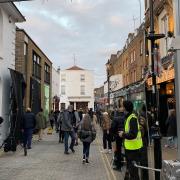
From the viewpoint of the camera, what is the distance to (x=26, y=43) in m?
24.3

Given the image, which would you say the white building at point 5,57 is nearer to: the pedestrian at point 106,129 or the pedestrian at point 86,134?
the pedestrian at point 106,129

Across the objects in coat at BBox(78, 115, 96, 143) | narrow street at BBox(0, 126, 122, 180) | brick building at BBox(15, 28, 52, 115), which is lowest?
narrow street at BBox(0, 126, 122, 180)

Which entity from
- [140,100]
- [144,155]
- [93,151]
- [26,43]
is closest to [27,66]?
[26,43]

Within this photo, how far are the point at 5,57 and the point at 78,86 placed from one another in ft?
191

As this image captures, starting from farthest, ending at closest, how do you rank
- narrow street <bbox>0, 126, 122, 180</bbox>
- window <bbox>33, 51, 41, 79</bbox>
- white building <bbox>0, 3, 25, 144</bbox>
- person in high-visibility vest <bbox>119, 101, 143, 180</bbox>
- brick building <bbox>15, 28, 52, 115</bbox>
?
window <bbox>33, 51, 41, 79</bbox> < brick building <bbox>15, 28, 52, 115</bbox> < white building <bbox>0, 3, 25, 144</bbox> < narrow street <bbox>0, 126, 122, 180</bbox> < person in high-visibility vest <bbox>119, 101, 143, 180</bbox>

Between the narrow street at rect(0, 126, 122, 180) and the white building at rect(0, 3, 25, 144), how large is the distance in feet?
7.81

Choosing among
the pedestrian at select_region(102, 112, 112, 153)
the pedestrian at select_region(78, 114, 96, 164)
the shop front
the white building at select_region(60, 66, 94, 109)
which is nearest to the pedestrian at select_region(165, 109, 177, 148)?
the pedestrian at select_region(102, 112, 112, 153)

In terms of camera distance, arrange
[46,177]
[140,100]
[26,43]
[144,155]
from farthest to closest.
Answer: [26,43]
[140,100]
[46,177]
[144,155]

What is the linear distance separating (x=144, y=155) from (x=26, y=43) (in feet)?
54.1

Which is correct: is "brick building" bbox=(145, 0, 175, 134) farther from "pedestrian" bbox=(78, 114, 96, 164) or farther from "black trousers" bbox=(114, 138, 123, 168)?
"black trousers" bbox=(114, 138, 123, 168)

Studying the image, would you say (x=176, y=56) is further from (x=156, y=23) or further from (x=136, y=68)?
(x=136, y=68)

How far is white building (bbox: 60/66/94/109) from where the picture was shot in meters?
74.9

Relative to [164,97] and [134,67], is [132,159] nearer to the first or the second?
[164,97]

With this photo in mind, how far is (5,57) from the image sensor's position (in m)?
18.0
